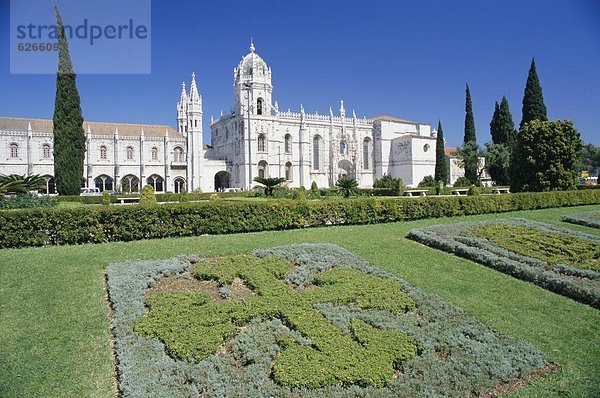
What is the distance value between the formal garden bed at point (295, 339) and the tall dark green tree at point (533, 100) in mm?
44443

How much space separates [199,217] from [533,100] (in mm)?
44486

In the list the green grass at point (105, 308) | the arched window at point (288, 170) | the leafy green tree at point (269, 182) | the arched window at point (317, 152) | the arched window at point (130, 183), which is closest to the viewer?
the green grass at point (105, 308)

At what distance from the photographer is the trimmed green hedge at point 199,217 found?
10.2m

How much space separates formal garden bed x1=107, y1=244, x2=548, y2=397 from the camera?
473 cm

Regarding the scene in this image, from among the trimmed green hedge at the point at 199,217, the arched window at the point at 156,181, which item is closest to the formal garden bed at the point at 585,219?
the trimmed green hedge at the point at 199,217

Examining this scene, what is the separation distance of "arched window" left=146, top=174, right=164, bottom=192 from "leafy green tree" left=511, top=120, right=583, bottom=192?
44.5 m

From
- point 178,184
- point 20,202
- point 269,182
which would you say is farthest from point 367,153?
point 20,202

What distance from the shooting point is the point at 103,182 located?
50.9 m

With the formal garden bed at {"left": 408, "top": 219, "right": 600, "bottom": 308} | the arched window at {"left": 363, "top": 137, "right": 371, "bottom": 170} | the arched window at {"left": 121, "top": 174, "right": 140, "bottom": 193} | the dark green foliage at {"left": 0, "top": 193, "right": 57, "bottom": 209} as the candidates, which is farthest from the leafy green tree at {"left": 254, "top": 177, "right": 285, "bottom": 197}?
the arched window at {"left": 363, "top": 137, "right": 371, "bottom": 170}

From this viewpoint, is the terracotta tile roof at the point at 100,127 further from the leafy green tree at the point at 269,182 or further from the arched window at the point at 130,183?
the leafy green tree at the point at 269,182

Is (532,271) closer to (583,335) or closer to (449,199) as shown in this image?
(583,335)

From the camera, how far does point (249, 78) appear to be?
5503 cm

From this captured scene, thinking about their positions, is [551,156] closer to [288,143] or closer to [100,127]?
[288,143]

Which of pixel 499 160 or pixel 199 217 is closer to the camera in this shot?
pixel 199 217
